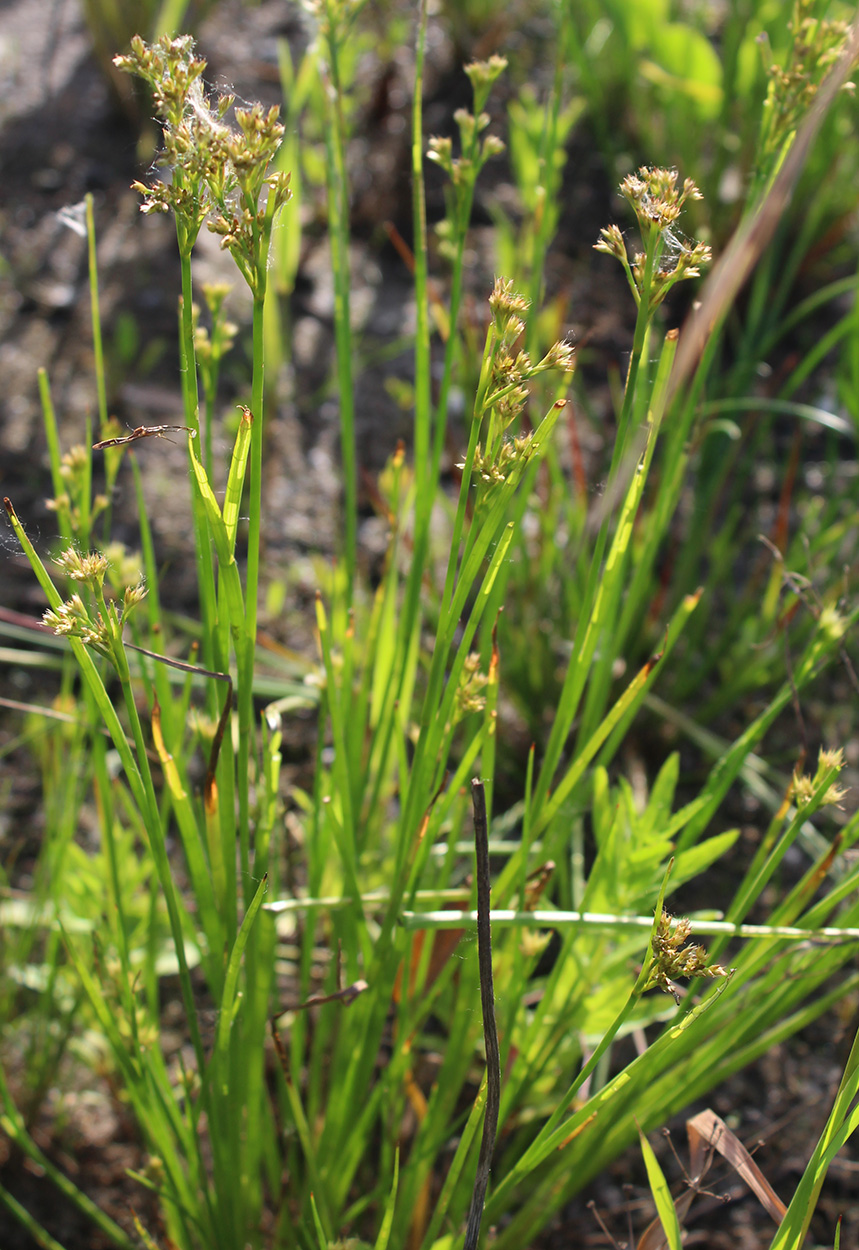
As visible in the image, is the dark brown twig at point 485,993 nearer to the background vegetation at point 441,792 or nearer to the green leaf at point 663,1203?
the background vegetation at point 441,792

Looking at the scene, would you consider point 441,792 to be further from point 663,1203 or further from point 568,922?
point 663,1203

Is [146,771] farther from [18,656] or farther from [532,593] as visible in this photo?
[532,593]

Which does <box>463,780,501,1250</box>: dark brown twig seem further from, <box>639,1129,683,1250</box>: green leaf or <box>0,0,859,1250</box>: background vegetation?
<box>639,1129,683,1250</box>: green leaf

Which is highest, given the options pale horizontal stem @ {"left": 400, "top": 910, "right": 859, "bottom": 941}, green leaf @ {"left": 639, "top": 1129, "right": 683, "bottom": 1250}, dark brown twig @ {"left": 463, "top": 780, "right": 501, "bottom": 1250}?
dark brown twig @ {"left": 463, "top": 780, "right": 501, "bottom": 1250}

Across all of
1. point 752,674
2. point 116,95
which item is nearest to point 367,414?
point 752,674

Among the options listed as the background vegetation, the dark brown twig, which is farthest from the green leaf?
the dark brown twig

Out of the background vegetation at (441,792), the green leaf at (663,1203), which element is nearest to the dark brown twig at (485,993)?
the background vegetation at (441,792)

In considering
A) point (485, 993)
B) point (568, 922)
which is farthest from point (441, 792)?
point (485, 993)

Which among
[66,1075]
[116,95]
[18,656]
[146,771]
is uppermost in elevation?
[116,95]
